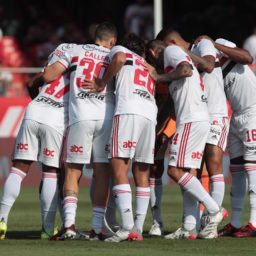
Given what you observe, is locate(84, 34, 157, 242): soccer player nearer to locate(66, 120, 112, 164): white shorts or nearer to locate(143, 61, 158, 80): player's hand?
locate(143, 61, 158, 80): player's hand

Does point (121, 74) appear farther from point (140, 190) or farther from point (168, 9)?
point (168, 9)

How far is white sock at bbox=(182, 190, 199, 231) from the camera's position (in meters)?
13.2

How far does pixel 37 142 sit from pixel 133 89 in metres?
1.28

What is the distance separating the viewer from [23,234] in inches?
550

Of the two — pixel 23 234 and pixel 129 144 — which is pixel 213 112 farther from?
pixel 23 234

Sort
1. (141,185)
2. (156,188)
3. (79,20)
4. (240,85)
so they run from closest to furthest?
(141,185)
(240,85)
(156,188)
(79,20)

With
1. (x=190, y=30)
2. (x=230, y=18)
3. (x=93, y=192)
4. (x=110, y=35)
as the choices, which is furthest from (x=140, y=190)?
(x=230, y=18)

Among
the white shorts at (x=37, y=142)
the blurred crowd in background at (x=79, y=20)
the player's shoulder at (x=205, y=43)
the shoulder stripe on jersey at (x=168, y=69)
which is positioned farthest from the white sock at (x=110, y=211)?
the blurred crowd in background at (x=79, y=20)

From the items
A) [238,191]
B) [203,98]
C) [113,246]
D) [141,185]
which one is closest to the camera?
[113,246]

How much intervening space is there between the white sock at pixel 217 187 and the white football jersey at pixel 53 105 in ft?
6.00

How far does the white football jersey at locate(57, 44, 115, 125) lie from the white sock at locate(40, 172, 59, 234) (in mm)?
722

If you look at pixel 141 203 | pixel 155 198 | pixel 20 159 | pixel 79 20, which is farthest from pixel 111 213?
pixel 79 20

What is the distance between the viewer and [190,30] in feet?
49.8

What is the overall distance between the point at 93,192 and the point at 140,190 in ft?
2.16
